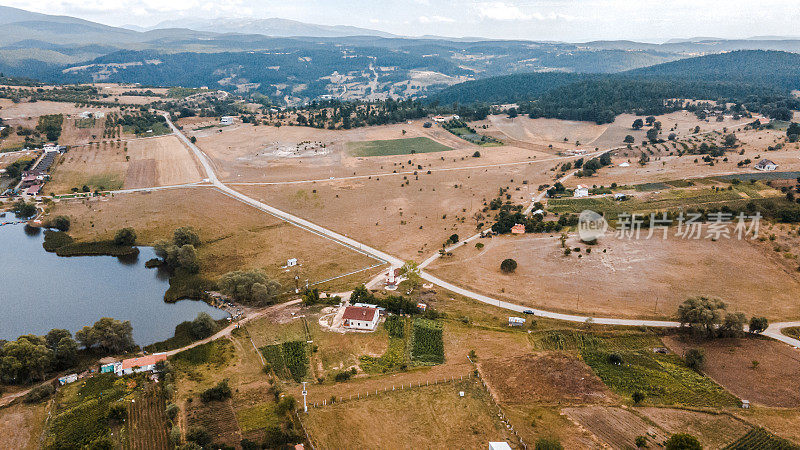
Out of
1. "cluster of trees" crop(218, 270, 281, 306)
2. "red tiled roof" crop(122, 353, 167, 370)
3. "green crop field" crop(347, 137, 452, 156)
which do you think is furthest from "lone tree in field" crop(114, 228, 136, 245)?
"green crop field" crop(347, 137, 452, 156)

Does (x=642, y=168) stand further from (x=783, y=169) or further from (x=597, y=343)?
(x=597, y=343)

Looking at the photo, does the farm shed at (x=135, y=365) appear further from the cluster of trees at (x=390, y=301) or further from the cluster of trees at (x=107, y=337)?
the cluster of trees at (x=390, y=301)

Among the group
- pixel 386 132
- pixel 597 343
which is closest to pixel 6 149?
pixel 386 132

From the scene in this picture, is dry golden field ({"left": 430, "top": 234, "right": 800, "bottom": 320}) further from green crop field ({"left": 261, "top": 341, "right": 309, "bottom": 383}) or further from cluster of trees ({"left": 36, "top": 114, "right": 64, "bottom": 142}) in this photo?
cluster of trees ({"left": 36, "top": 114, "right": 64, "bottom": 142})

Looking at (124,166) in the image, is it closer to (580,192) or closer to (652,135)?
(580,192)

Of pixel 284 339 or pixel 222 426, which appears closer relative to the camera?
pixel 222 426

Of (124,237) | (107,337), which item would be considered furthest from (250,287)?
(124,237)
